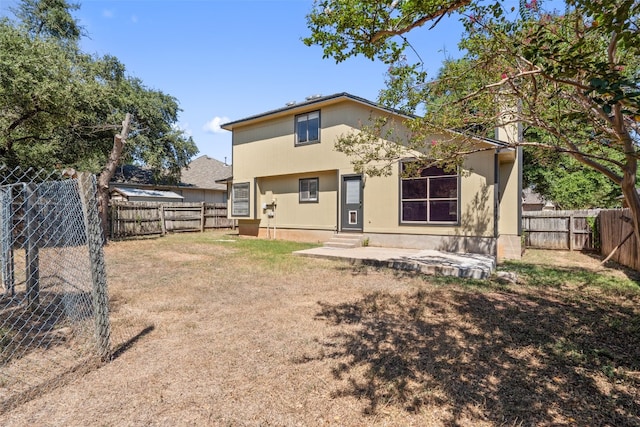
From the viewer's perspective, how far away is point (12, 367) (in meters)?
2.98

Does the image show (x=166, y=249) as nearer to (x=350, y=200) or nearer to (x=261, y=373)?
(x=350, y=200)

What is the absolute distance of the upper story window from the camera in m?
12.3

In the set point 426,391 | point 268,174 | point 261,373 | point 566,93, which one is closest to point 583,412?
point 426,391

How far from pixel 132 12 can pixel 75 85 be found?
11.2 feet

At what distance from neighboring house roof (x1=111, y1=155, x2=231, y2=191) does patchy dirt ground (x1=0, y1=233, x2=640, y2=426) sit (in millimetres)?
19642

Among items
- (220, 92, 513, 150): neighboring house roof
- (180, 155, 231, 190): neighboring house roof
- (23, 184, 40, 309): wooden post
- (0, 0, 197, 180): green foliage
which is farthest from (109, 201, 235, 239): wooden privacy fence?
(23, 184, 40, 309): wooden post

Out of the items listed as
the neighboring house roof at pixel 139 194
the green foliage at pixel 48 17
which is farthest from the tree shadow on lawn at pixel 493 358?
the green foliage at pixel 48 17

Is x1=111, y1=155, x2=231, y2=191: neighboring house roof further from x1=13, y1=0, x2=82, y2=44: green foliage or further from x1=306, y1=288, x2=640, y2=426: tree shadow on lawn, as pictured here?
x1=306, y1=288, x2=640, y2=426: tree shadow on lawn

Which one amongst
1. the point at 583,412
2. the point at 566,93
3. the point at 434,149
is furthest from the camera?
the point at 434,149

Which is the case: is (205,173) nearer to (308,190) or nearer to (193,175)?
(193,175)

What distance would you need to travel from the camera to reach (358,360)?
3229 millimetres

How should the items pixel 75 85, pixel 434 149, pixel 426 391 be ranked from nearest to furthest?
pixel 426 391, pixel 434 149, pixel 75 85

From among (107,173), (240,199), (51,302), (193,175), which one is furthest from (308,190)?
(193,175)

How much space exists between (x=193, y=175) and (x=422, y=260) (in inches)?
956
